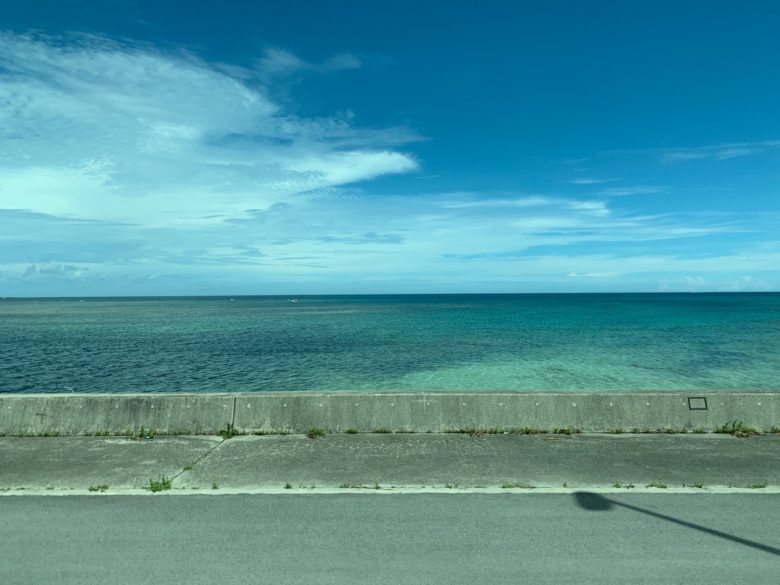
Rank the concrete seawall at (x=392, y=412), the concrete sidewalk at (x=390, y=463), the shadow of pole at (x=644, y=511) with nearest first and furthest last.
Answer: the shadow of pole at (x=644, y=511)
the concrete sidewalk at (x=390, y=463)
the concrete seawall at (x=392, y=412)

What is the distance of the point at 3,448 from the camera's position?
8211mm

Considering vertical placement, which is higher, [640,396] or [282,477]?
[640,396]

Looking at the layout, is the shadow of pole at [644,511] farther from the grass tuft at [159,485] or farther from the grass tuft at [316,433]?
the grass tuft at [159,485]

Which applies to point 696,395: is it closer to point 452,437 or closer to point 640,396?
point 640,396

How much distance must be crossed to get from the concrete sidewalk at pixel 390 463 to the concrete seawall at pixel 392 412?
31 cm

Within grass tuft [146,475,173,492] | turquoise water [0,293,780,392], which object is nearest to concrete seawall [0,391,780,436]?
grass tuft [146,475,173,492]

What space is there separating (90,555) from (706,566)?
5283 millimetres

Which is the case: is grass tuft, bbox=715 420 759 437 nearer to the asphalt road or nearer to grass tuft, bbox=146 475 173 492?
the asphalt road

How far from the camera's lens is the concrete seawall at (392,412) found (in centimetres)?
907

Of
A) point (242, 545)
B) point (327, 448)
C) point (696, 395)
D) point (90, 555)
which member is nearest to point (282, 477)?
point (327, 448)

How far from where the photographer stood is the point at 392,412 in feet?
30.1

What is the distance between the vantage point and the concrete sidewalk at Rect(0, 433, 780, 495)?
6578 mm

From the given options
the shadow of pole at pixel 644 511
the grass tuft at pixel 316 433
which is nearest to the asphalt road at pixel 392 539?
the shadow of pole at pixel 644 511

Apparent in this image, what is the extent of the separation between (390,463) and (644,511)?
3.16 m
